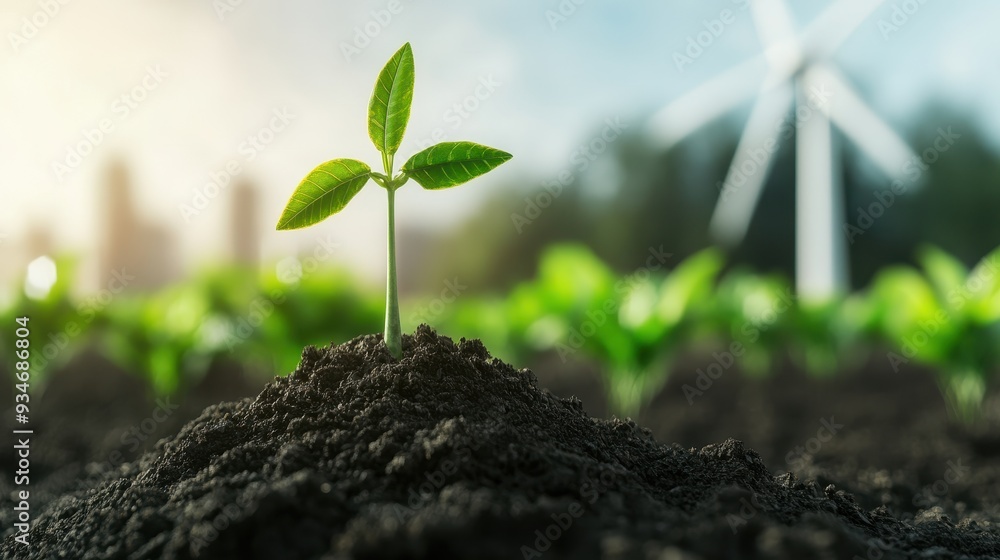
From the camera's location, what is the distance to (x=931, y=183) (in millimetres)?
12344

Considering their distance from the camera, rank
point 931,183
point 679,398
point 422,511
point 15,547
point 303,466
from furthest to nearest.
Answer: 1. point 931,183
2. point 679,398
3. point 15,547
4. point 303,466
5. point 422,511

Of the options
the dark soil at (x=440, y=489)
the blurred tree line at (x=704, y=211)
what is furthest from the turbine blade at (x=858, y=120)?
the blurred tree line at (x=704, y=211)

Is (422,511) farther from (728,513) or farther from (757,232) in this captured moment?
(757,232)

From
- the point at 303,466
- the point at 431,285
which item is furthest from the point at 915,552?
the point at 431,285

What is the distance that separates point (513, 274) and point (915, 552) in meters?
12.6

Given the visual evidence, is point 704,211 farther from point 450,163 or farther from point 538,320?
point 450,163

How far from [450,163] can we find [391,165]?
9cm

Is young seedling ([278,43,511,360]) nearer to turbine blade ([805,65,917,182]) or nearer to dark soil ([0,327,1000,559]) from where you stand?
dark soil ([0,327,1000,559])

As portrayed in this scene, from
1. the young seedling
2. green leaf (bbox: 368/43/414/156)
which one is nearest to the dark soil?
the young seedling

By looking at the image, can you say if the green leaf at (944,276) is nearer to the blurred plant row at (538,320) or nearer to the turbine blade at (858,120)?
the blurred plant row at (538,320)

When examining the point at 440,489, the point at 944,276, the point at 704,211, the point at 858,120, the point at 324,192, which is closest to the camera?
the point at 440,489

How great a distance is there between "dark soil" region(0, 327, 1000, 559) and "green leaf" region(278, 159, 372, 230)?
0.80ft

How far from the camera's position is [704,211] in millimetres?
13461

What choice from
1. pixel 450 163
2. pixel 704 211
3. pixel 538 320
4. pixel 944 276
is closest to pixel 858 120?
pixel 944 276
